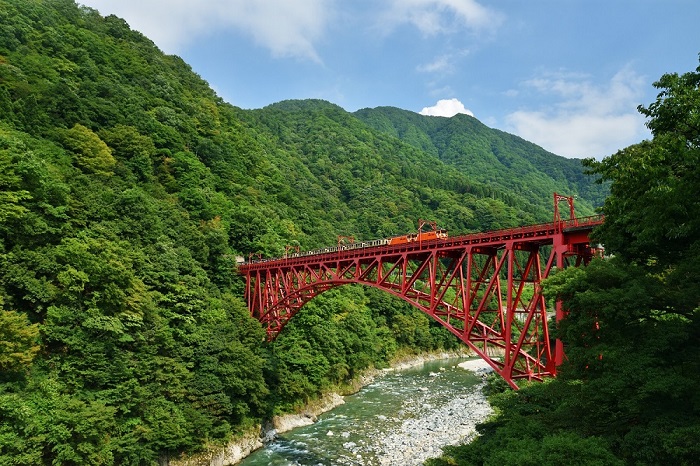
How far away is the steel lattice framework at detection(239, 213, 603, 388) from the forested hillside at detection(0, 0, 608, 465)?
3032 millimetres

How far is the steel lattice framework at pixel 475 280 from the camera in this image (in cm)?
1549

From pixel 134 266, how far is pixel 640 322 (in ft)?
78.1

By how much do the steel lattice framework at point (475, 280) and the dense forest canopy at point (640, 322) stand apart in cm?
400

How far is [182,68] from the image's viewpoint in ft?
237

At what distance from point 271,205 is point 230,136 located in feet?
48.7

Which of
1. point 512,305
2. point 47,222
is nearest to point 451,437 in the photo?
point 512,305

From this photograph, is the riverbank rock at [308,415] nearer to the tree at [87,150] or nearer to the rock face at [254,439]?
the rock face at [254,439]

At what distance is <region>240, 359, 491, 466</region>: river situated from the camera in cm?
2252

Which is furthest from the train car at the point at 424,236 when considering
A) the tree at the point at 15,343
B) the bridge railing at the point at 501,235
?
the tree at the point at 15,343

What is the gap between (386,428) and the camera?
89.2 ft

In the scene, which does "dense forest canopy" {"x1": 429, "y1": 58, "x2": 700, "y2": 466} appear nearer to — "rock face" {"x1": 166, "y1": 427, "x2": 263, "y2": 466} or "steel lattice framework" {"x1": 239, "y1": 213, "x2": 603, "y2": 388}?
"steel lattice framework" {"x1": 239, "y1": 213, "x2": 603, "y2": 388}

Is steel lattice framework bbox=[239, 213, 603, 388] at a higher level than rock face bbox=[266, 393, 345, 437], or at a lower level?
higher

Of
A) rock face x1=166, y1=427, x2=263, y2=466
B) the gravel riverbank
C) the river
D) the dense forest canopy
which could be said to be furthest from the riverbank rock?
the dense forest canopy

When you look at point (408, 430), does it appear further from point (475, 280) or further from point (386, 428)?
point (475, 280)
